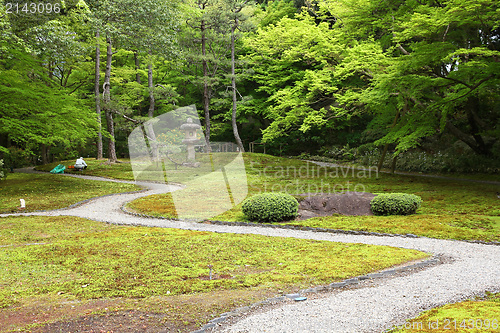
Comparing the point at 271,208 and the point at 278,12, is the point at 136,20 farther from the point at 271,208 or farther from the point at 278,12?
the point at 278,12

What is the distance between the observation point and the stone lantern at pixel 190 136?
23233mm

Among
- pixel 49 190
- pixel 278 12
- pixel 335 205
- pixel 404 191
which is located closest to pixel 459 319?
pixel 335 205

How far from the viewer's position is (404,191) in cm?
1373

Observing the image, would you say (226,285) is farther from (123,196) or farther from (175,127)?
(175,127)

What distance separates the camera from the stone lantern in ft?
76.2

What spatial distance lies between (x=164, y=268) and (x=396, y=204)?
7.49m

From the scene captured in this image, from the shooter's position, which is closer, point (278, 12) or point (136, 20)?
point (136, 20)

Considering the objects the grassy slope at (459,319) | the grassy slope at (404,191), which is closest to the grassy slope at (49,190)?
the grassy slope at (404,191)

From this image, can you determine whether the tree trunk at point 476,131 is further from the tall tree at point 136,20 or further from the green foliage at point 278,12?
the green foliage at point 278,12

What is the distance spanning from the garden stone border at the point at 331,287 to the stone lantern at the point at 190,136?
1906 centimetres

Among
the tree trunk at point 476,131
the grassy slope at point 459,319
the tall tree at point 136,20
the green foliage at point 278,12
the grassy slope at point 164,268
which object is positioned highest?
the green foliage at point 278,12

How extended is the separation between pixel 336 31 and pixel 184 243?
17836 millimetres

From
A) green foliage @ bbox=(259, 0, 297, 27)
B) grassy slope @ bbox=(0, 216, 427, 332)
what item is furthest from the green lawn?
green foliage @ bbox=(259, 0, 297, 27)

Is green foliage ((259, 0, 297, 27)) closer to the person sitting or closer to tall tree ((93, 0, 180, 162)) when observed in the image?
tall tree ((93, 0, 180, 162))
